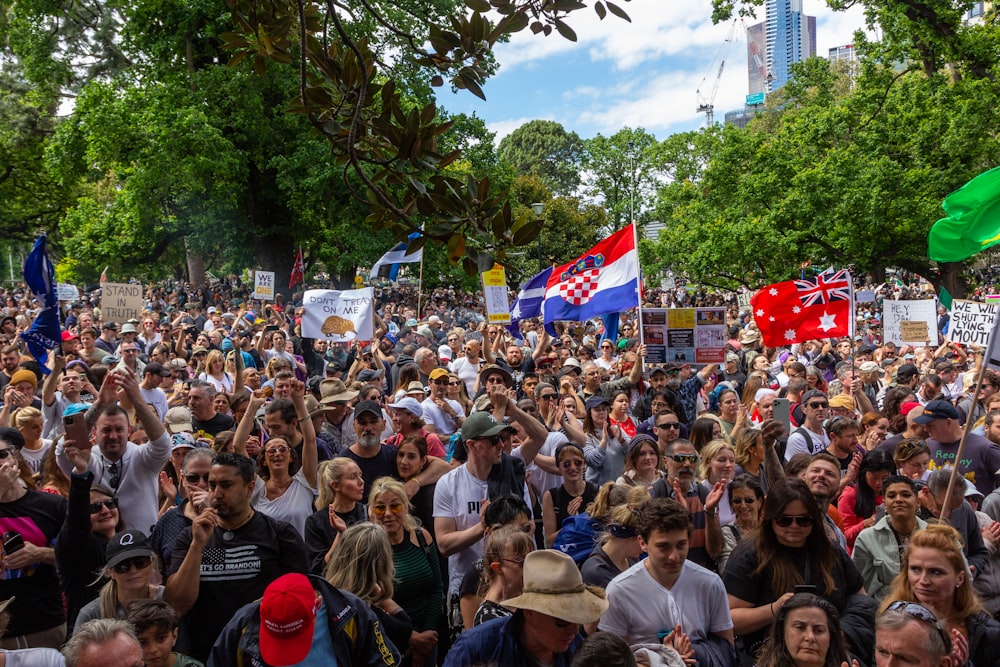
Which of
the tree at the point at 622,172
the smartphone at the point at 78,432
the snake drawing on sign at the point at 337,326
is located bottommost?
the smartphone at the point at 78,432

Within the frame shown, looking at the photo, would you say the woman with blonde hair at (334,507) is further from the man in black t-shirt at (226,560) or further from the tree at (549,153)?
the tree at (549,153)

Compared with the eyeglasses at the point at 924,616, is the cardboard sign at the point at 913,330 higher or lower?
higher

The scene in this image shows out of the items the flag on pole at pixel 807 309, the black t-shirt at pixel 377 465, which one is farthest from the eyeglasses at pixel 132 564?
the flag on pole at pixel 807 309

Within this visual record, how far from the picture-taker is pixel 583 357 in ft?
46.6

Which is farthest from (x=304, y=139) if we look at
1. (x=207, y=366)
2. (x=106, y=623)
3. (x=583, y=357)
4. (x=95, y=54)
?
(x=106, y=623)

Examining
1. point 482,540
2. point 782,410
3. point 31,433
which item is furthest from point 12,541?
point 782,410

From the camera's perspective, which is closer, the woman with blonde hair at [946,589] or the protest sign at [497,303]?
the woman with blonde hair at [946,589]

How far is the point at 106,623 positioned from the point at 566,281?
9.41 meters

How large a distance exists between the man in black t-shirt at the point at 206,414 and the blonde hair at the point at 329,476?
2669 millimetres

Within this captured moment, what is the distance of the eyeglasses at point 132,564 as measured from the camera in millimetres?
4152

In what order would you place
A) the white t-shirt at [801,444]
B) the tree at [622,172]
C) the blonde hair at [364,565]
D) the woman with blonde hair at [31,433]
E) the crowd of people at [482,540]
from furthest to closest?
the tree at [622,172] < the white t-shirt at [801,444] < the woman with blonde hair at [31,433] < the blonde hair at [364,565] < the crowd of people at [482,540]

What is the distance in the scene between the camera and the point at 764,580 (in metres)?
4.46

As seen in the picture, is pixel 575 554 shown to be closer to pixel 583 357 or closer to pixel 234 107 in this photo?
pixel 583 357

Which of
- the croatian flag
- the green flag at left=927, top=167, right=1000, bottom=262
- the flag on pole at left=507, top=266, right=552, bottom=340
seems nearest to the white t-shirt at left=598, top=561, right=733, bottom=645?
the green flag at left=927, top=167, right=1000, bottom=262
